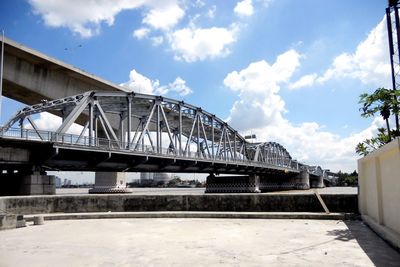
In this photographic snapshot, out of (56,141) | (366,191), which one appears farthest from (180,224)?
(56,141)

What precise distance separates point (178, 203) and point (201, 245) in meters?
9.53

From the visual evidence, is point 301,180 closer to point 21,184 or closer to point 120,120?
point 120,120

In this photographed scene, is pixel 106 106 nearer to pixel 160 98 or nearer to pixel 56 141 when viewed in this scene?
pixel 160 98

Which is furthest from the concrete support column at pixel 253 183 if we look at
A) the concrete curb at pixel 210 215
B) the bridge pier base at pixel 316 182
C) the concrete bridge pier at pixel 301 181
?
the bridge pier base at pixel 316 182

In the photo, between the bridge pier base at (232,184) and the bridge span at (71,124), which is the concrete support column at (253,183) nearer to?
the bridge pier base at (232,184)

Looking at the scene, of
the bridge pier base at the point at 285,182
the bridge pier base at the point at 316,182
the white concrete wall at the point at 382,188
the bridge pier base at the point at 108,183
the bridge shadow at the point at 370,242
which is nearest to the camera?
the bridge shadow at the point at 370,242

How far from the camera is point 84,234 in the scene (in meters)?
12.9

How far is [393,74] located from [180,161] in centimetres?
3229

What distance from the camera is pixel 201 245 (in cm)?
1036

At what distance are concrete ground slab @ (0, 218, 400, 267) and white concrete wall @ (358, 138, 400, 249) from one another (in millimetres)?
601

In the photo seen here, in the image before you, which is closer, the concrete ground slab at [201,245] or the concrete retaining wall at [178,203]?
the concrete ground slab at [201,245]

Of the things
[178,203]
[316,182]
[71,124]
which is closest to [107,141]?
[71,124]

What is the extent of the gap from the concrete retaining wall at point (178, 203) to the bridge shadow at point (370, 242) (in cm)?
309

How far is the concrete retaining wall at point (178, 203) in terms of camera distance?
17.5m
